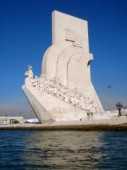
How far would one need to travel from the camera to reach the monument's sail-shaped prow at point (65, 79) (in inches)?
819

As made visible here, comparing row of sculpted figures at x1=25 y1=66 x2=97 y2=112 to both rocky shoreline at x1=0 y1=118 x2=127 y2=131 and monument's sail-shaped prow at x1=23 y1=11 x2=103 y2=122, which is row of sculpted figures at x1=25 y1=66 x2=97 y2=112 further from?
Answer: rocky shoreline at x1=0 y1=118 x2=127 y2=131

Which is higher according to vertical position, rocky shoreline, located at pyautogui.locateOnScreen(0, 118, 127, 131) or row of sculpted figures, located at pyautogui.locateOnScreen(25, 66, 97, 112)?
row of sculpted figures, located at pyautogui.locateOnScreen(25, 66, 97, 112)

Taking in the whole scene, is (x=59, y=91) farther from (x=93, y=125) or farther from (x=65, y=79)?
(x=93, y=125)

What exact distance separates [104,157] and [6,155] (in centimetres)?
241

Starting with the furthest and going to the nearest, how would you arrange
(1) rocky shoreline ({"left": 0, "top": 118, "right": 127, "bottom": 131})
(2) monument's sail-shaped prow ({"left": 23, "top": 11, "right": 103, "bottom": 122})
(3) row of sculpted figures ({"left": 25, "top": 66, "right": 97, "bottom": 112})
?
(3) row of sculpted figures ({"left": 25, "top": 66, "right": 97, "bottom": 112}) < (2) monument's sail-shaped prow ({"left": 23, "top": 11, "right": 103, "bottom": 122}) < (1) rocky shoreline ({"left": 0, "top": 118, "right": 127, "bottom": 131})

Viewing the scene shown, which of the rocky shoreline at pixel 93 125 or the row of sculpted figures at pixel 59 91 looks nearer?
the rocky shoreline at pixel 93 125

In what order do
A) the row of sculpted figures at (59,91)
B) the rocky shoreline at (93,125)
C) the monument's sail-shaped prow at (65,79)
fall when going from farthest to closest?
the row of sculpted figures at (59,91) → the monument's sail-shaped prow at (65,79) → the rocky shoreline at (93,125)

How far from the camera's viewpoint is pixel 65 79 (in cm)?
2438

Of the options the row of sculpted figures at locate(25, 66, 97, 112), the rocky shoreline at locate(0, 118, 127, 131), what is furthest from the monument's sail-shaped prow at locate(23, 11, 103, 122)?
the rocky shoreline at locate(0, 118, 127, 131)

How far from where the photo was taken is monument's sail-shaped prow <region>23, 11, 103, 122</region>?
68.2 feet

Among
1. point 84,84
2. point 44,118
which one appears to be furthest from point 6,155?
point 84,84

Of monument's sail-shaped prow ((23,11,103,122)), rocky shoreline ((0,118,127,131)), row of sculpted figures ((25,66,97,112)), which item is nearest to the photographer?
rocky shoreline ((0,118,127,131))

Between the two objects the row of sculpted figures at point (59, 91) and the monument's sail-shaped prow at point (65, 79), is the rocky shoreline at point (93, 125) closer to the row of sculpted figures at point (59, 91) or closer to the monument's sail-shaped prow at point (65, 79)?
the monument's sail-shaped prow at point (65, 79)

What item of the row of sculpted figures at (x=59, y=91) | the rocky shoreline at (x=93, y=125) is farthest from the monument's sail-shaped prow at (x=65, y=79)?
the rocky shoreline at (x=93, y=125)
